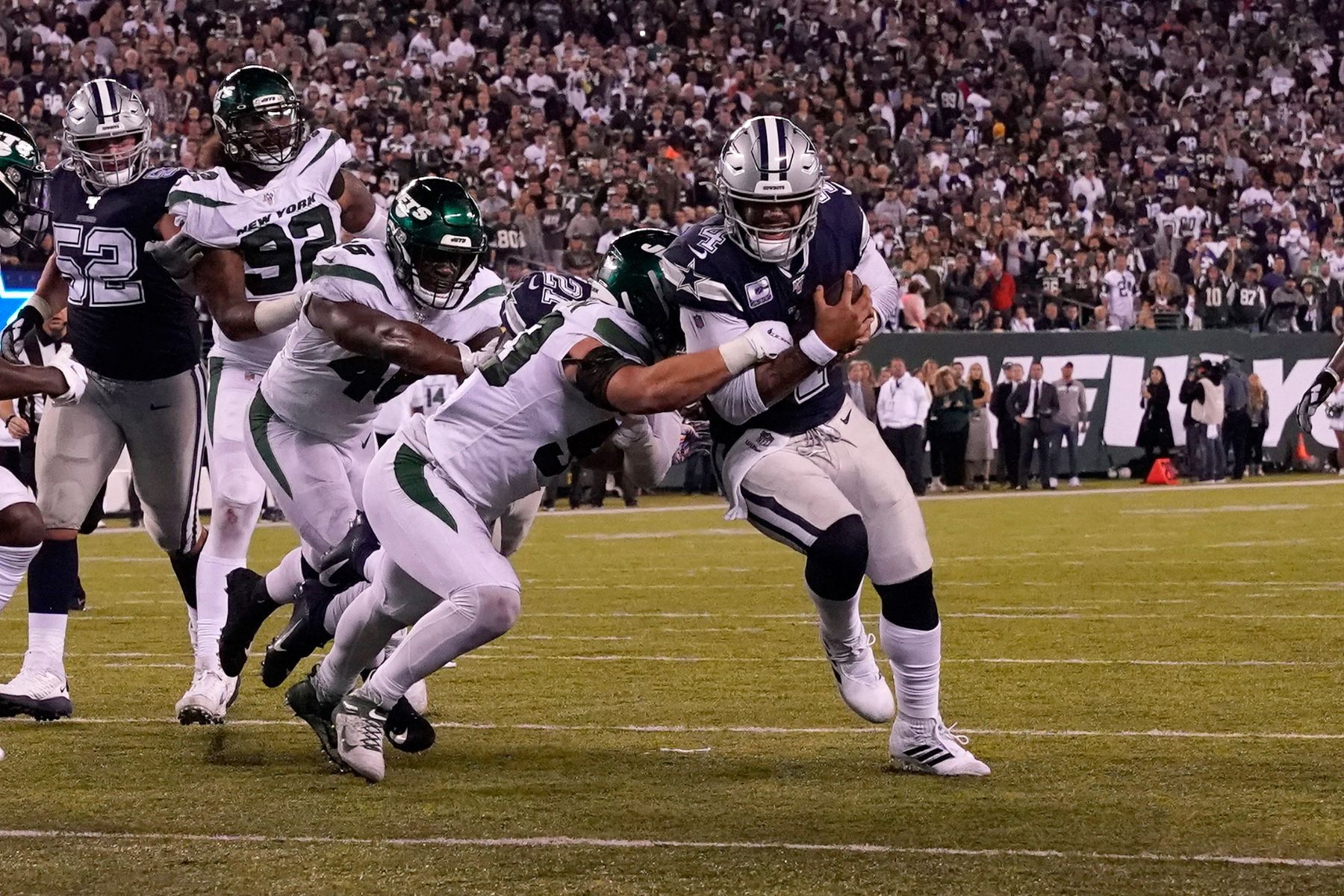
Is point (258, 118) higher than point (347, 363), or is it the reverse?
point (258, 118)

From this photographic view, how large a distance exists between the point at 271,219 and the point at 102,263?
53cm

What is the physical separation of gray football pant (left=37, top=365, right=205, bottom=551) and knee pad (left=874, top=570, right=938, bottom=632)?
8.15 feet

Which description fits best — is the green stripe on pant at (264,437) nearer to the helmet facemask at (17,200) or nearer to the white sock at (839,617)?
the helmet facemask at (17,200)

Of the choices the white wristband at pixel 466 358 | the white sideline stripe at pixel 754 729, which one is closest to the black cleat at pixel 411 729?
the white sideline stripe at pixel 754 729

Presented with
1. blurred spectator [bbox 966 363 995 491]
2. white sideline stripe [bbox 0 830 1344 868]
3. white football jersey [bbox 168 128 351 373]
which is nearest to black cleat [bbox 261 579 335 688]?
white football jersey [bbox 168 128 351 373]

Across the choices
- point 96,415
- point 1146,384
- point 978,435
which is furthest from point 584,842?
point 1146,384

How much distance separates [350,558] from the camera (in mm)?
5344

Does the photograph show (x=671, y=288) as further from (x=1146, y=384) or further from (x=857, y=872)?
(x=1146, y=384)

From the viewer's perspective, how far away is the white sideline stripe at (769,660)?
22.8 feet

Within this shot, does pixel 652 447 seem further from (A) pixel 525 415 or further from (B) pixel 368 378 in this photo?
(B) pixel 368 378

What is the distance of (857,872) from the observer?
12.3 ft

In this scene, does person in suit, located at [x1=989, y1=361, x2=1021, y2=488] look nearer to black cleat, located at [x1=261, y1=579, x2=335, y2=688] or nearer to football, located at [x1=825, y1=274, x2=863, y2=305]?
black cleat, located at [x1=261, y1=579, x2=335, y2=688]

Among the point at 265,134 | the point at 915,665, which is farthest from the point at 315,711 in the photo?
the point at 265,134

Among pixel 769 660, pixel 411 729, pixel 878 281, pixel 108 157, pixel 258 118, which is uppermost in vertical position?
pixel 258 118
